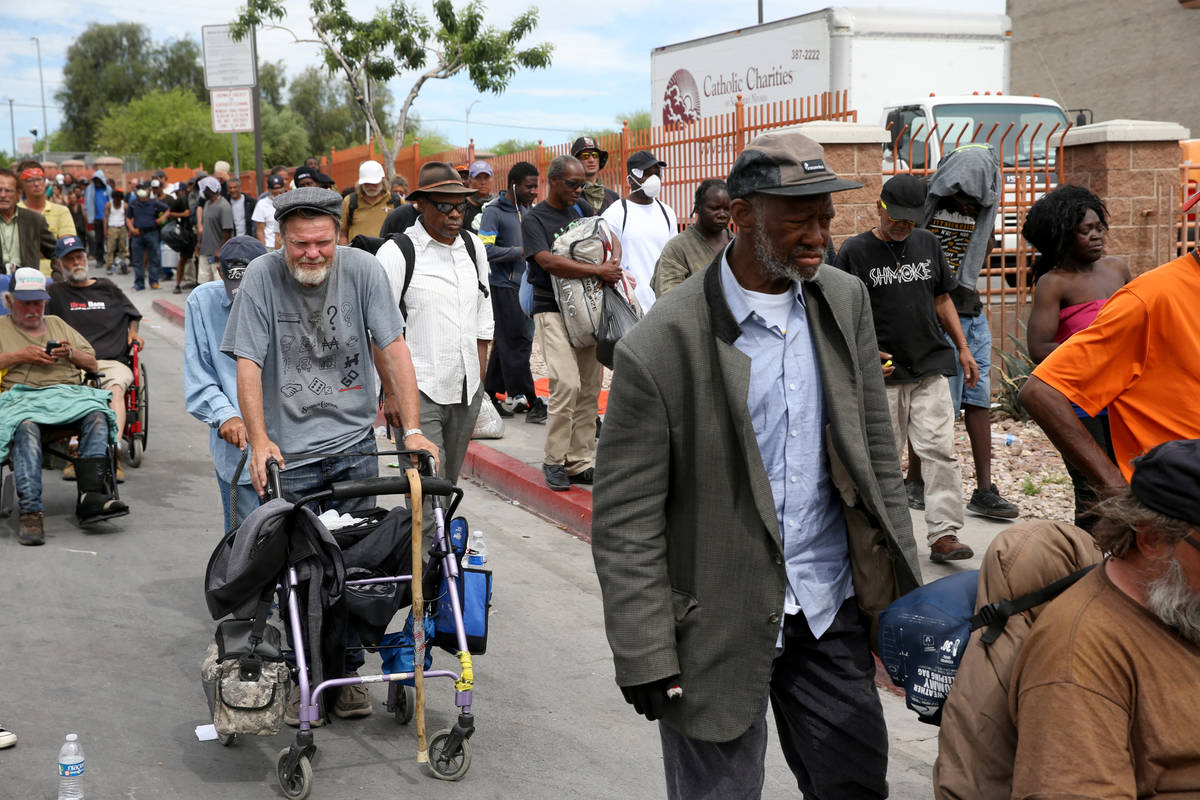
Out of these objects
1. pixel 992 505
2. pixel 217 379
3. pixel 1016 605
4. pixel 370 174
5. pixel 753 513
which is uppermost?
pixel 370 174

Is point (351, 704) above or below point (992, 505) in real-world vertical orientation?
below

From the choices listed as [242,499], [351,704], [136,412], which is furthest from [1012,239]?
[351,704]

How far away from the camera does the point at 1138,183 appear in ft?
35.8

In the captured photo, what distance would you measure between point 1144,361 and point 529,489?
593cm

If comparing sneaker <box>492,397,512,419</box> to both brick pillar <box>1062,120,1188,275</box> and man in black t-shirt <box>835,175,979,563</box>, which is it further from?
brick pillar <box>1062,120,1188,275</box>

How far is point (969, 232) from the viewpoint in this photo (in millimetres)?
7711

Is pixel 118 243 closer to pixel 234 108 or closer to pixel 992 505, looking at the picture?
pixel 234 108

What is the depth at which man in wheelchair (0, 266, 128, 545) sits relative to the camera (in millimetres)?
7918

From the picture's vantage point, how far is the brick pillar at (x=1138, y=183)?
10844mm

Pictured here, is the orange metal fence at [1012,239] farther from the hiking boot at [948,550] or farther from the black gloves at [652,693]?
the black gloves at [652,693]

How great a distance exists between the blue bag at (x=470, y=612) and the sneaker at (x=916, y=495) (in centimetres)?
374

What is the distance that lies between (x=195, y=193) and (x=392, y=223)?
47.0ft

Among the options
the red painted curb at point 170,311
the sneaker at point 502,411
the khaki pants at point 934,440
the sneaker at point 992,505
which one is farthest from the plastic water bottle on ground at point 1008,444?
the red painted curb at point 170,311

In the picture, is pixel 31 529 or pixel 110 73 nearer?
pixel 31 529
